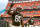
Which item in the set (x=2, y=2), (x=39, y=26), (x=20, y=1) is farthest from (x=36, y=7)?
(x=2, y=2)

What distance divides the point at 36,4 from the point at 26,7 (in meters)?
0.48

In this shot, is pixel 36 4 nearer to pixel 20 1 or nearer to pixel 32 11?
pixel 32 11

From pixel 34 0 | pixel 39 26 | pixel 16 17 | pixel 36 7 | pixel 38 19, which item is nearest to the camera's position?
pixel 16 17

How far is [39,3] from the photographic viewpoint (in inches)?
157

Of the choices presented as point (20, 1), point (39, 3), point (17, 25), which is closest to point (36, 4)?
point (39, 3)

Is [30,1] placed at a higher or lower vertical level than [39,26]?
higher

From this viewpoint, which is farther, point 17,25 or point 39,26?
point 39,26

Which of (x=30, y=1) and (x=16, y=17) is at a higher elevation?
(x=30, y=1)

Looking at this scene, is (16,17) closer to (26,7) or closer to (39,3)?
(26,7)

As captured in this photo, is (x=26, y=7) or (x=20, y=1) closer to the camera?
(x=26, y=7)

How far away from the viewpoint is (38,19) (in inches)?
140

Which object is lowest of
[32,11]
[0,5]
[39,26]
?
[39,26]

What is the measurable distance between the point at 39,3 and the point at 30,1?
1.37 feet

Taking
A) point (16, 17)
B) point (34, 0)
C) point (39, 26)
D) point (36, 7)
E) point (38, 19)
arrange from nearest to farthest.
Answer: point (16, 17), point (39, 26), point (38, 19), point (36, 7), point (34, 0)
